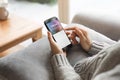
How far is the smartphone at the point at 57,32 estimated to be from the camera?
108cm

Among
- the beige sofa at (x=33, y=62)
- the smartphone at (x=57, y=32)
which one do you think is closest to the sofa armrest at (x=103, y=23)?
the beige sofa at (x=33, y=62)

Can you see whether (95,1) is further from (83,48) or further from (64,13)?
(83,48)

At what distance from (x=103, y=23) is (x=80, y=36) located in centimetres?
23

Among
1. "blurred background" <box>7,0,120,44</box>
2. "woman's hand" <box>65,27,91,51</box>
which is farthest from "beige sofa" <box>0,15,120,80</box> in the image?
"blurred background" <box>7,0,120,44</box>

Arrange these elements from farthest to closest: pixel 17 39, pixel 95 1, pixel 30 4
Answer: pixel 30 4 → pixel 95 1 → pixel 17 39

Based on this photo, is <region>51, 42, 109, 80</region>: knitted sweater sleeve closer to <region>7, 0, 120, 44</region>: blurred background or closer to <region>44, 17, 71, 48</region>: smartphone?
<region>44, 17, 71, 48</region>: smartphone

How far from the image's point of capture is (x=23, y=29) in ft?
5.11

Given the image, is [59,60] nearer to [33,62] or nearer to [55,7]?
[33,62]

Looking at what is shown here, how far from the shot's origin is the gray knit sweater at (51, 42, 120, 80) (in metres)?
0.81

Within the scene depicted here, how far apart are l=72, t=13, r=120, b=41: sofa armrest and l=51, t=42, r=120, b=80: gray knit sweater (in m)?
0.19

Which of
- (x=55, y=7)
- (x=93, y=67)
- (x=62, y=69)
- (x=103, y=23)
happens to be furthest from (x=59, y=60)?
(x=55, y=7)

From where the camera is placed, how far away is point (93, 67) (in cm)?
92

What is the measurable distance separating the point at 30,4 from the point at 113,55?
5.68 ft

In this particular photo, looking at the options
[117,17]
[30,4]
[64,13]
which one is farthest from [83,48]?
[30,4]
